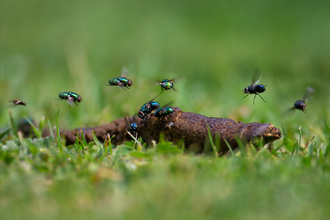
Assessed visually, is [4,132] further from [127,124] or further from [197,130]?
[197,130]

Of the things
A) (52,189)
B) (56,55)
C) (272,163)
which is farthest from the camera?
(56,55)

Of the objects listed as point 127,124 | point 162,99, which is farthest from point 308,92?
point 127,124

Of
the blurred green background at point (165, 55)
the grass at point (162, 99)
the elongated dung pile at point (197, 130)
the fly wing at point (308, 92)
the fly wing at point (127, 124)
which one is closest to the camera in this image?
the grass at point (162, 99)

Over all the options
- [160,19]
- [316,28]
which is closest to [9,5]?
[160,19]

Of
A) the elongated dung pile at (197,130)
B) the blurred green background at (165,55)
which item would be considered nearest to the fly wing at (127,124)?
the elongated dung pile at (197,130)

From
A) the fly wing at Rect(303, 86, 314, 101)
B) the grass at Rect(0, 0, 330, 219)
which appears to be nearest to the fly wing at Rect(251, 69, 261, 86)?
the grass at Rect(0, 0, 330, 219)

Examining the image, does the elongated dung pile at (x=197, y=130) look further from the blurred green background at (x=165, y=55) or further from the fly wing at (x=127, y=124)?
the blurred green background at (x=165, y=55)

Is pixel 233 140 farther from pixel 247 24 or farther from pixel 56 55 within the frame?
pixel 247 24
